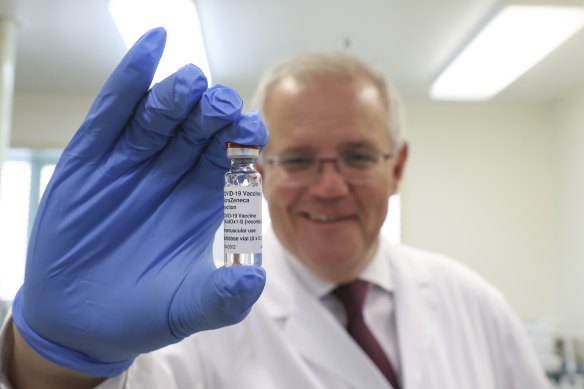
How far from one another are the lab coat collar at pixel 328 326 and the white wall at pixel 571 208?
3.10 m

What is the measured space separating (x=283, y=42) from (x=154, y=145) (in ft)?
8.89

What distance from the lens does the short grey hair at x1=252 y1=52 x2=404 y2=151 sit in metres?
1.29

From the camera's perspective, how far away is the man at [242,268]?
0.69m

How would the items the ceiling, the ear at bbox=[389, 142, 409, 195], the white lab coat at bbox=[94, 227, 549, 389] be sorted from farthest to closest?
1. the ceiling
2. the ear at bbox=[389, 142, 409, 195]
3. the white lab coat at bbox=[94, 227, 549, 389]

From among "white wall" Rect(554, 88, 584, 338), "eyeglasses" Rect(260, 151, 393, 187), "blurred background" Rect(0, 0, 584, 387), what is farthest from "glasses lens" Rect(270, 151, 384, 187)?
"white wall" Rect(554, 88, 584, 338)

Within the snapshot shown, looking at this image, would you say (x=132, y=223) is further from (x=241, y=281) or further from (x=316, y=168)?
(x=316, y=168)

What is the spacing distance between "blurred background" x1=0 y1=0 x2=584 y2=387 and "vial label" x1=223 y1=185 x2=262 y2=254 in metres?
2.79

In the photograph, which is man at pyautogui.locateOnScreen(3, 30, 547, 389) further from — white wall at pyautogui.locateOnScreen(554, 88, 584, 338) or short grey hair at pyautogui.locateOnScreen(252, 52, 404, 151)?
white wall at pyautogui.locateOnScreen(554, 88, 584, 338)

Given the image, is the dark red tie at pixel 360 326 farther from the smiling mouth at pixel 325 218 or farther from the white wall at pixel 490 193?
the white wall at pixel 490 193

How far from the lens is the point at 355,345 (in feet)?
3.94

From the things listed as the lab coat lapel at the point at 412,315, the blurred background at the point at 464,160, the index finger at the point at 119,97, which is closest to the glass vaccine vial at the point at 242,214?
the index finger at the point at 119,97

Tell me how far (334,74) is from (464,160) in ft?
11.1

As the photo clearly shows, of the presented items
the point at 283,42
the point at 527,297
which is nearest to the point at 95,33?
the point at 283,42

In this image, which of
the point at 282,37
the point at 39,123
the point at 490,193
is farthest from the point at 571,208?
the point at 39,123
